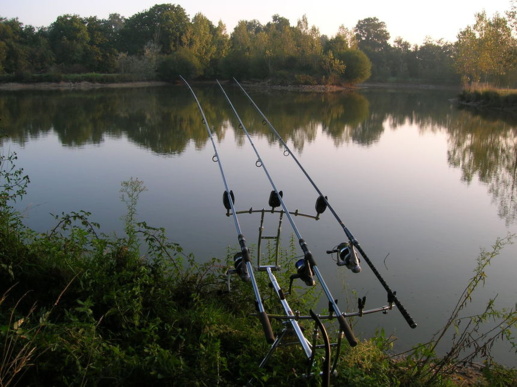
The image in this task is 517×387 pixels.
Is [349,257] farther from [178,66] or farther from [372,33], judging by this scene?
[372,33]

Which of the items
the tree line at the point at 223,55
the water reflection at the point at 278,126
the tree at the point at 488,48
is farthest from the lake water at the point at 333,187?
the tree line at the point at 223,55

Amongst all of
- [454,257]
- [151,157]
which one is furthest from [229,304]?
[151,157]

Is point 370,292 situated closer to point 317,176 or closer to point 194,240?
point 194,240

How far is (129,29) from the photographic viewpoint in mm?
57438

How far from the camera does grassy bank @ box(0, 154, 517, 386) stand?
2.17m

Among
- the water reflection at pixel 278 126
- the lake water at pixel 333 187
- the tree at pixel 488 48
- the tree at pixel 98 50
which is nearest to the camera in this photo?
the lake water at pixel 333 187

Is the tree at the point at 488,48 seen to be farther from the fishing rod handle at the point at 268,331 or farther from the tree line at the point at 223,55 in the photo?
the fishing rod handle at the point at 268,331

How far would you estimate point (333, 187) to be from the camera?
773cm

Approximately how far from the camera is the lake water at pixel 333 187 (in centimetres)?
441

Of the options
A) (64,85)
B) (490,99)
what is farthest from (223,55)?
(490,99)

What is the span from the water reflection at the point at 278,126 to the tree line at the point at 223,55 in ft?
52.1

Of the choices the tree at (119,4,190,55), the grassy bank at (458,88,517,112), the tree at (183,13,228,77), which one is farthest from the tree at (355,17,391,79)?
the grassy bank at (458,88,517,112)

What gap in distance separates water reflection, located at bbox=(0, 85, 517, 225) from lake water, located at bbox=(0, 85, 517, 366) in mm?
63

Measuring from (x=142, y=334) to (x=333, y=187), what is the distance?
17.8 ft
